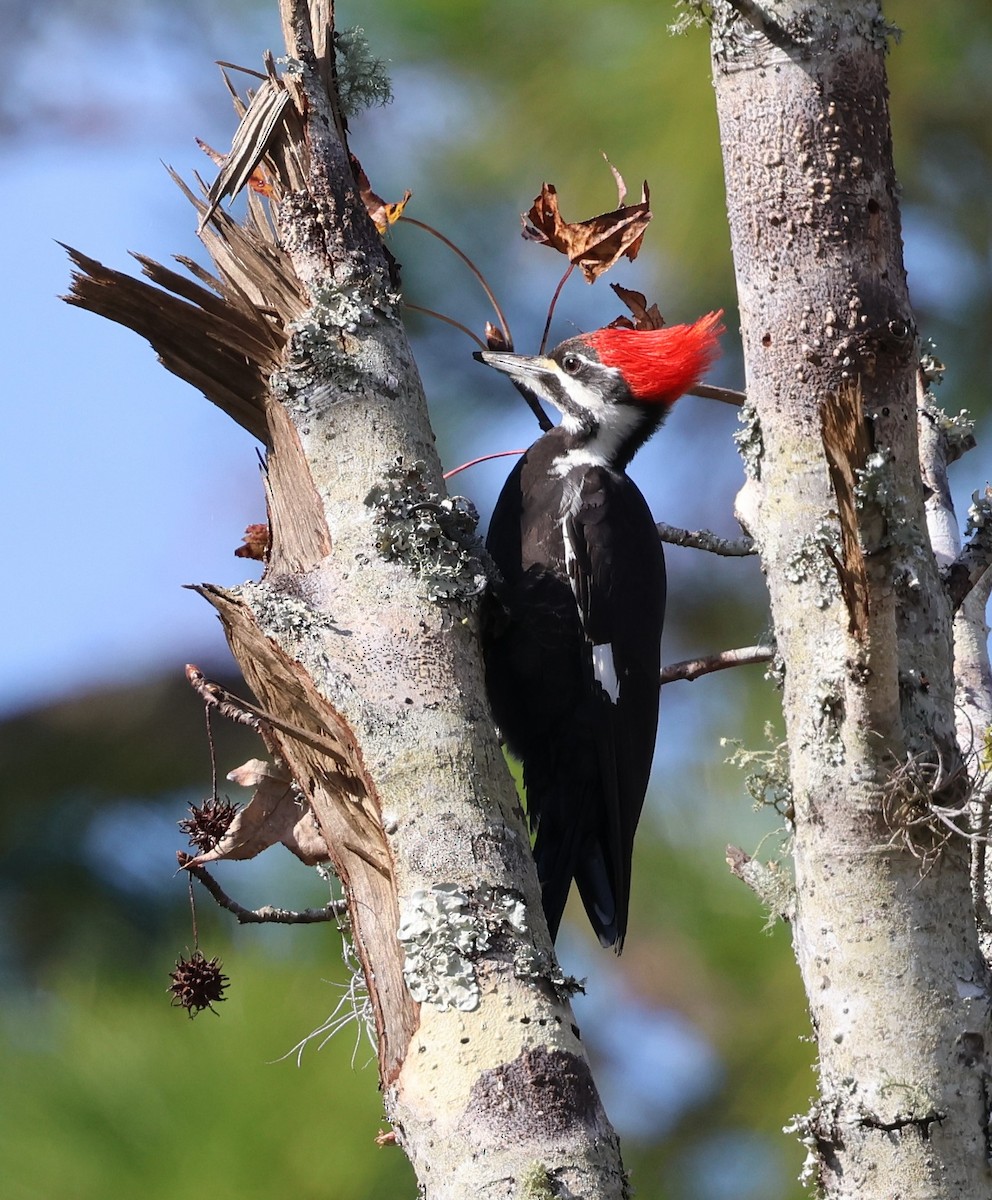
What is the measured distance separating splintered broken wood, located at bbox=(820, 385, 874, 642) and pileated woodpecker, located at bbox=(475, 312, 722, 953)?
43.7 inches

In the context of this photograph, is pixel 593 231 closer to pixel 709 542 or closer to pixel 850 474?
pixel 709 542

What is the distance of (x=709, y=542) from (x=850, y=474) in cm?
70

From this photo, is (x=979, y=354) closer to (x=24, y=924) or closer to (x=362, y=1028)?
(x=362, y=1028)

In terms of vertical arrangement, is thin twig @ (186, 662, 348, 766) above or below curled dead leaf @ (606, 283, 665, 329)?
below

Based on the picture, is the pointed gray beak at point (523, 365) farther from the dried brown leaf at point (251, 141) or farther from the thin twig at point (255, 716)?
the thin twig at point (255, 716)

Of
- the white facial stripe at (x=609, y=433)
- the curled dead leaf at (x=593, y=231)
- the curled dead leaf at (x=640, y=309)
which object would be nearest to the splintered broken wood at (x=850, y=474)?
the curled dead leaf at (x=593, y=231)

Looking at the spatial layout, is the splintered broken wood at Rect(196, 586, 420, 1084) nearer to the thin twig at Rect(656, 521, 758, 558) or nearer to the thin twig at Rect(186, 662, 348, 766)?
the thin twig at Rect(186, 662, 348, 766)

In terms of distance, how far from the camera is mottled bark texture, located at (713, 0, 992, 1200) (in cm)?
171

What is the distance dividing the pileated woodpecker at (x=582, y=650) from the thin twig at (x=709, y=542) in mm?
422

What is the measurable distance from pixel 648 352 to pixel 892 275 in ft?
3.97

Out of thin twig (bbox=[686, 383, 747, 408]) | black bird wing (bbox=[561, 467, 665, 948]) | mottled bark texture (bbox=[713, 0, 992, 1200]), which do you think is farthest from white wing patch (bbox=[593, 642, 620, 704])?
mottled bark texture (bbox=[713, 0, 992, 1200])

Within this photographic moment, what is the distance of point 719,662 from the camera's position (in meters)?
2.19

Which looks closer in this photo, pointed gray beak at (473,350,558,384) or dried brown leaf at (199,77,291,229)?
dried brown leaf at (199,77,291,229)

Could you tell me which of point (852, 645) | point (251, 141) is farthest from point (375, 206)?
point (852, 645)
